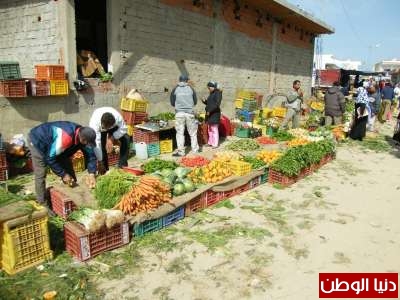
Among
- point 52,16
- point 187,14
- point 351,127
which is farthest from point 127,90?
point 351,127

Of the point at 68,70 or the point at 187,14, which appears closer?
the point at 68,70

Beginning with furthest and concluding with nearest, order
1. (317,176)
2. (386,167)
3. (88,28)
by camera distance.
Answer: (88,28), (386,167), (317,176)

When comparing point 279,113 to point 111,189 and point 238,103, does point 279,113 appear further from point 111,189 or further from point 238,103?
point 111,189

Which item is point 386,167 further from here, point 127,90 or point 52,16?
point 52,16

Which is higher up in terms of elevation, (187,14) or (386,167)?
(187,14)

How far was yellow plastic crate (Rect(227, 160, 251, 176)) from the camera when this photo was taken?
22.8 ft

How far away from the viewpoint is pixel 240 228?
5.39m

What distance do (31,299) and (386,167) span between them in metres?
9.00

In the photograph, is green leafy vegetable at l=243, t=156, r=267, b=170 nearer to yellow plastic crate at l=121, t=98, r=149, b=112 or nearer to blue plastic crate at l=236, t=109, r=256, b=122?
yellow plastic crate at l=121, t=98, r=149, b=112

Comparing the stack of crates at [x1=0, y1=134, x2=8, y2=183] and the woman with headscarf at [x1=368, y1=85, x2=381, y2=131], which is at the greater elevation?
the woman with headscarf at [x1=368, y1=85, x2=381, y2=131]

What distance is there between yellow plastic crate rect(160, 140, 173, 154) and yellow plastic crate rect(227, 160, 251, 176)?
2961 mm

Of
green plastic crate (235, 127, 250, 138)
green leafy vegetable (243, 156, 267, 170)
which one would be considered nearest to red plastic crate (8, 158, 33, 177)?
green leafy vegetable (243, 156, 267, 170)

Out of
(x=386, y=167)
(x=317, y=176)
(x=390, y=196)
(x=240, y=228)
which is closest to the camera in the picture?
(x=240, y=228)

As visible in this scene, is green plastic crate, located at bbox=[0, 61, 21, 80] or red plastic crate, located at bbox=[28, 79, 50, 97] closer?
green plastic crate, located at bbox=[0, 61, 21, 80]
